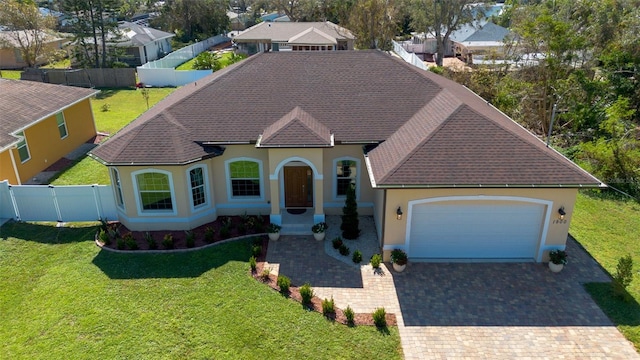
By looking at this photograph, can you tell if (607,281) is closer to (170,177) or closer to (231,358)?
(231,358)

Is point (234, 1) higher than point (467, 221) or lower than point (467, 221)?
higher

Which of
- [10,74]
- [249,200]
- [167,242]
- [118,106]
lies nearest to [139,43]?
[10,74]

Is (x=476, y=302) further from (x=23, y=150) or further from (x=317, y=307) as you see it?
(x=23, y=150)

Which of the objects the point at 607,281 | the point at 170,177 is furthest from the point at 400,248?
the point at 170,177

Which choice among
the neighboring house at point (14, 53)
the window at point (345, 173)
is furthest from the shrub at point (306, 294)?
the neighboring house at point (14, 53)

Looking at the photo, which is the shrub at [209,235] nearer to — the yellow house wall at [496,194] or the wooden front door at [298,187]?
the wooden front door at [298,187]

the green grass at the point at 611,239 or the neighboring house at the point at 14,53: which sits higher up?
the neighboring house at the point at 14,53
